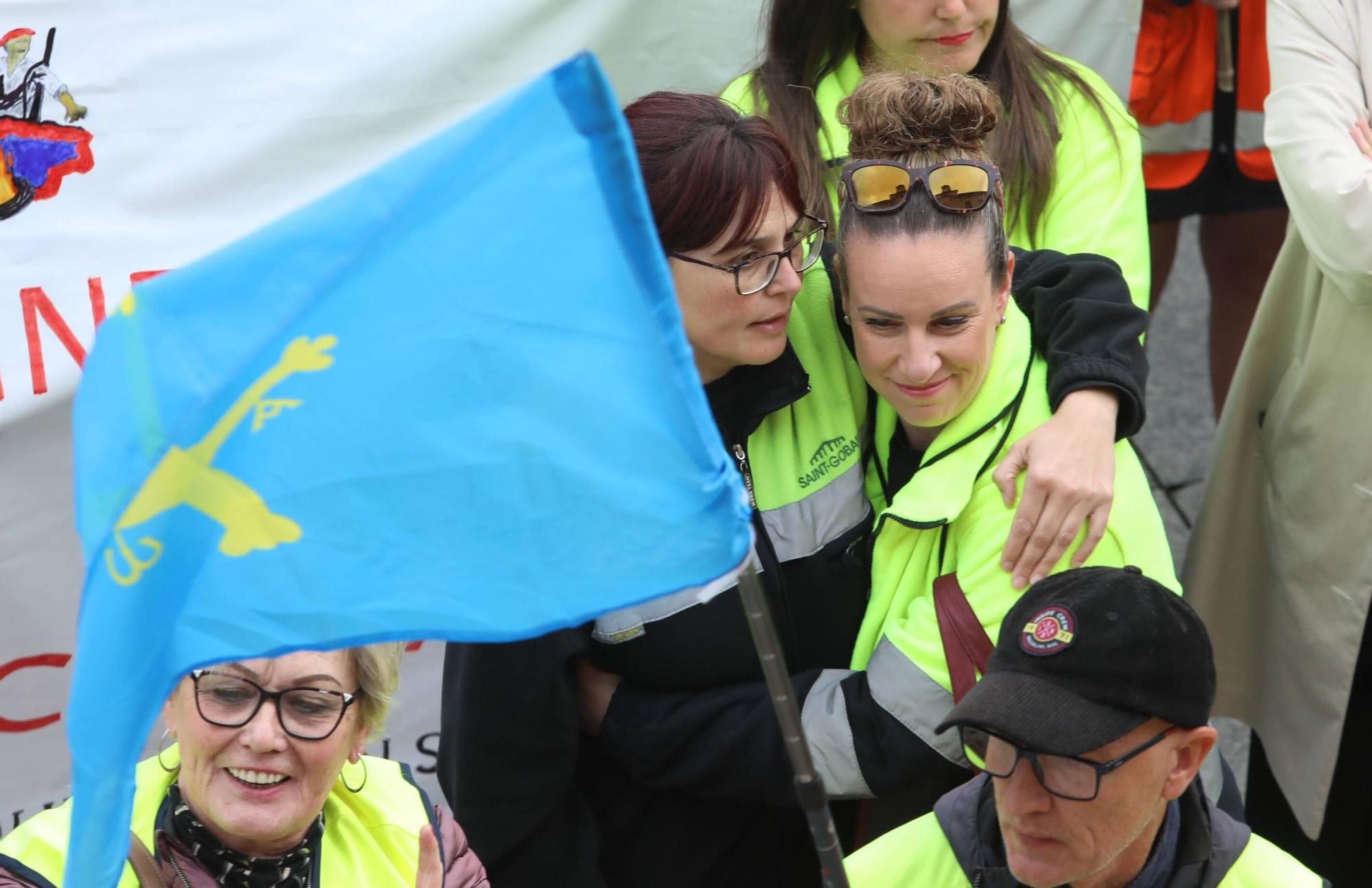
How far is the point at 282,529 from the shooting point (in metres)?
1.80

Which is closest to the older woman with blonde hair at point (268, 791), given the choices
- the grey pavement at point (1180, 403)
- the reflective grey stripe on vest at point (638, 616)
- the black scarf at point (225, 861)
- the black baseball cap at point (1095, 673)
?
the black scarf at point (225, 861)

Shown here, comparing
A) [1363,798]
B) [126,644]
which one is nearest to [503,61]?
[126,644]

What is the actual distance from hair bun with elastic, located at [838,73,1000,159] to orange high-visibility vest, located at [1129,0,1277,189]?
1.82m

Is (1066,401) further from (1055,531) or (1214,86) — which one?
(1214,86)

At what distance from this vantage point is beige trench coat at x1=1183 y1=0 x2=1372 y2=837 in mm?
3289

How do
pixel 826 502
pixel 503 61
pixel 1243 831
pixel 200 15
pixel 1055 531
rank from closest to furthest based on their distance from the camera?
pixel 1243 831 < pixel 1055 531 < pixel 826 502 < pixel 200 15 < pixel 503 61

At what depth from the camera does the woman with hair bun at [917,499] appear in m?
2.51

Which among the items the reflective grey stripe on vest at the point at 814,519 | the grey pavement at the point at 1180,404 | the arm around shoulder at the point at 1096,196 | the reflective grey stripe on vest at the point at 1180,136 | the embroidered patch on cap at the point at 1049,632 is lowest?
the grey pavement at the point at 1180,404

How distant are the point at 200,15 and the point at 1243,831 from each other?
242 cm

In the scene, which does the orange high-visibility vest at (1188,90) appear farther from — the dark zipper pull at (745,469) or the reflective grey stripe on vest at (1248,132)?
the dark zipper pull at (745,469)

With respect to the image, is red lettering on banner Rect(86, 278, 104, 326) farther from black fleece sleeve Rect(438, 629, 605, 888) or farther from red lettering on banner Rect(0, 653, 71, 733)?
black fleece sleeve Rect(438, 629, 605, 888)

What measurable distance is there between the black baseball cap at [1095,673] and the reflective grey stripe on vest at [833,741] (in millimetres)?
456

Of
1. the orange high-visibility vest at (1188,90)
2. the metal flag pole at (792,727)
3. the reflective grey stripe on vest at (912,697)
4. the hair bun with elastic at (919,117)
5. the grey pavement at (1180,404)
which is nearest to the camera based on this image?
the metal flag pole at (792,727)

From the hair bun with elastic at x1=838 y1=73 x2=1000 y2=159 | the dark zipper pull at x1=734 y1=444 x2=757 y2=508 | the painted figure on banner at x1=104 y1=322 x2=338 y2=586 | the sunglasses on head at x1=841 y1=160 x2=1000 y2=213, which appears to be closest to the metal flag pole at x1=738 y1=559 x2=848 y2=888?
the painted figure on banner at x1=104 y1=322 x2=338 y2=586
